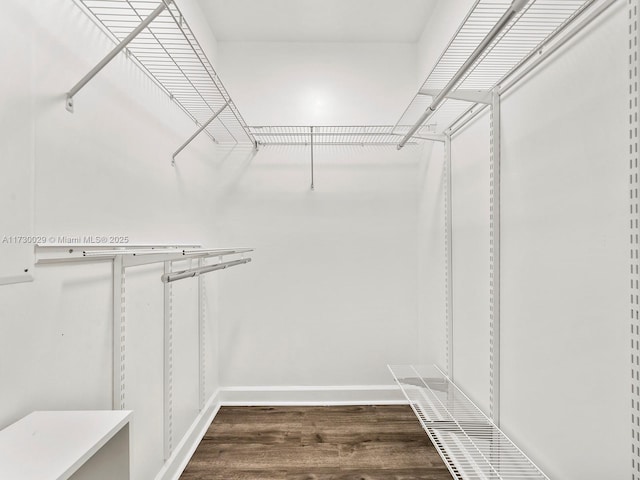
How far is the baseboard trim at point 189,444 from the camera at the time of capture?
163 centimetres

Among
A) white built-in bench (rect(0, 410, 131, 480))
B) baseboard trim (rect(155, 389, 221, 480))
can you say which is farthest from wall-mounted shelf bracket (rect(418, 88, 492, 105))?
baseboard trim (rect(155, 389, 221, 480))

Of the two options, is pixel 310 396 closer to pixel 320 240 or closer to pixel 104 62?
pixel 320 240

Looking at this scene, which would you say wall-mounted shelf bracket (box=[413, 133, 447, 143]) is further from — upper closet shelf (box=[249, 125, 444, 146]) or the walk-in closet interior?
upper closet shelf (box=[249, 125, 444, 146])

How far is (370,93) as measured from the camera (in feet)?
8.25

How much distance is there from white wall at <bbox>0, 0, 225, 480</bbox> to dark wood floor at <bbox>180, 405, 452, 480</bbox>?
14.5 inches

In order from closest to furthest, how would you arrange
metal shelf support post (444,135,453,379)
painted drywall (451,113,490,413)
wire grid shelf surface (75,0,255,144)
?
wire grid shelf surface (75,0,255,144), painted drywall (451,113,490,413), metal shelf support post (444,135,453,379)

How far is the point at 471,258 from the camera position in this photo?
1724 millimetres

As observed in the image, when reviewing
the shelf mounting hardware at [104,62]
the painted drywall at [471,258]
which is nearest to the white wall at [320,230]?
the painted drywall at [471,258]

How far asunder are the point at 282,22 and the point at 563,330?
7.44 feet

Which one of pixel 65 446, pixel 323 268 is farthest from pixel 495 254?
pixel 65 446

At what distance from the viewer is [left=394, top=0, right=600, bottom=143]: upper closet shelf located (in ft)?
3.16

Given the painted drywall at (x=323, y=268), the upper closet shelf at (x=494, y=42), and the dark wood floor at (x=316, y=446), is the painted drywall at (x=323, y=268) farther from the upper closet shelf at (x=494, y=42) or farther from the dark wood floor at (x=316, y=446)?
the upper closet shelf at (x=494, y=42)

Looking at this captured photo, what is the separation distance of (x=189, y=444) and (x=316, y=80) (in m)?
2.39

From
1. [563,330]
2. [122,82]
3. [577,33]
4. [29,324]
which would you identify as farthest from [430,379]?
[122,82]
